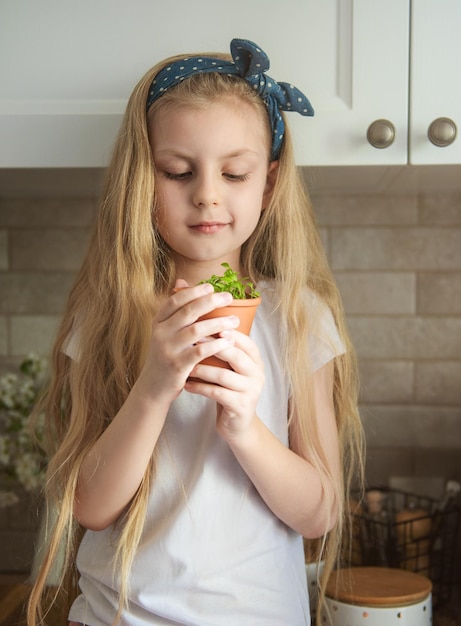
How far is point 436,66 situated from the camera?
1.02 metres

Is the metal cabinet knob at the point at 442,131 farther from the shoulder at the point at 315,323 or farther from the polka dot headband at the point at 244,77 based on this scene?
the shoulder at the point at 315,323

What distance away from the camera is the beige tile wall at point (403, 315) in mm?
1416

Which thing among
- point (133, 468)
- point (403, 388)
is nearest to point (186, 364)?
point (133, 468)

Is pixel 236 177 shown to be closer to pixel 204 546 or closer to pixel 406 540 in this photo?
pixel 204 546

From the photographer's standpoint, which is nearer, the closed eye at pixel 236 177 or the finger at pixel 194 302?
the finger at pixel 194 302

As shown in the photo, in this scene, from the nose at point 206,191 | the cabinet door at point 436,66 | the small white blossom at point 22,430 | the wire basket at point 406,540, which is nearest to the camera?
the nose at point 206,191

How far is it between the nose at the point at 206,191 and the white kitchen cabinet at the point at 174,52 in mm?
180

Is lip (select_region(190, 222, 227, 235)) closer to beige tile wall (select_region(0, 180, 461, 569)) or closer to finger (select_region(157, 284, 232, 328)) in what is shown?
finger (select_region(157, 284, 232, 328))

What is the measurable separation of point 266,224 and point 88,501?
18.5 inches

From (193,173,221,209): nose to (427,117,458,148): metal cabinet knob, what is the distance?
0.32 m

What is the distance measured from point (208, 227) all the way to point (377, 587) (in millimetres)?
597

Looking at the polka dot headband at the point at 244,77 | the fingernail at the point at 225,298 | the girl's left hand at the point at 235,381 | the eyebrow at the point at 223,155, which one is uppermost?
the polka dot headband at the point at 244,77

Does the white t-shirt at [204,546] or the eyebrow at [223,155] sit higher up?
the eyebrow at [223,155]

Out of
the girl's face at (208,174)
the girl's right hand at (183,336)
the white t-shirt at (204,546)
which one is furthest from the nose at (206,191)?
the white t-shirt at (204,546)
